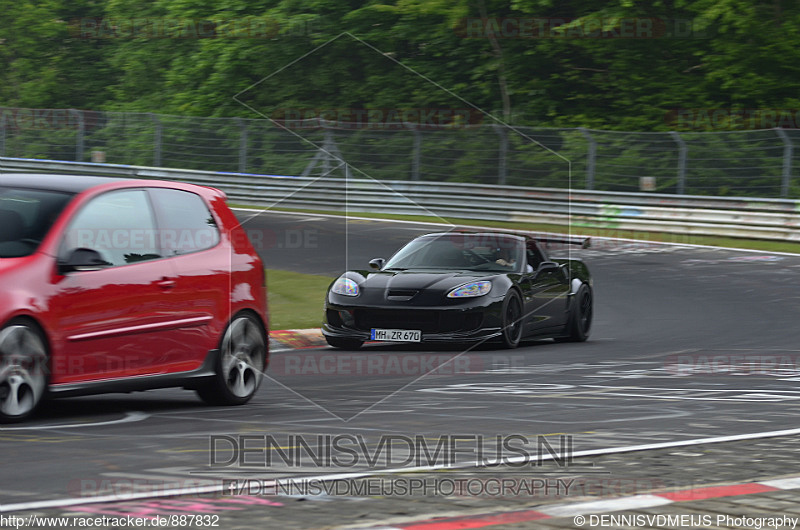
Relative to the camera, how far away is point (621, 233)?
93.4 ft

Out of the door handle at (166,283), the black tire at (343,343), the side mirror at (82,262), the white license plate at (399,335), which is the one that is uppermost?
the side mirror at (82,262)

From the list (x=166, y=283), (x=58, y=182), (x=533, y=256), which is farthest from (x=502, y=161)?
(x=58, y=182)

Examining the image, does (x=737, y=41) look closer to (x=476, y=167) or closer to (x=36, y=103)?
(x=476, y=167)

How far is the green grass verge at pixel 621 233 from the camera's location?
86.0 feet

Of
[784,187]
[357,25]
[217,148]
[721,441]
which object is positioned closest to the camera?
[721,441]

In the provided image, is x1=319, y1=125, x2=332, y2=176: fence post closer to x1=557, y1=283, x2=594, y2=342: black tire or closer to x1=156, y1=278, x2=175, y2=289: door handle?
x1=557, y1=283, x2=594, y2=342: black tire

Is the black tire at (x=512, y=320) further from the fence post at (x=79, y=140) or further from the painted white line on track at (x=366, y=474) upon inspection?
the fence post at (x=79, y=140)

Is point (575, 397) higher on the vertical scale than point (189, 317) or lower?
lower

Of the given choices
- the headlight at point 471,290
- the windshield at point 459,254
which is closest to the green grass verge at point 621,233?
the windshield at point 459,254

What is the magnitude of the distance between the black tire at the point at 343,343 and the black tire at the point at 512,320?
1.54m

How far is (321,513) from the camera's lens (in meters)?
5.09

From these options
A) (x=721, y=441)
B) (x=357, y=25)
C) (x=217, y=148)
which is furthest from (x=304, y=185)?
(x=721, y=441)

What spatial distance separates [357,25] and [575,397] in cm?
3021

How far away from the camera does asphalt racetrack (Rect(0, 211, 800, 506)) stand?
635 cm
